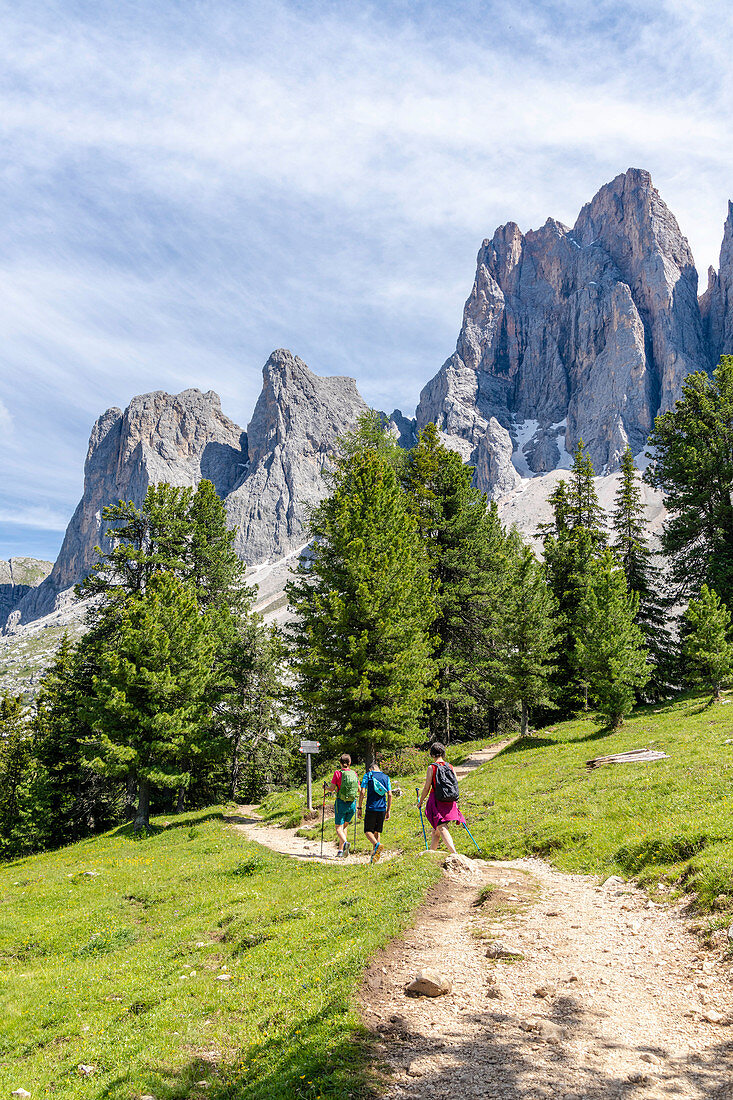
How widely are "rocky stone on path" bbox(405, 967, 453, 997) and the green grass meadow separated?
0.63 metres

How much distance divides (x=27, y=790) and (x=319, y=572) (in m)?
26.9

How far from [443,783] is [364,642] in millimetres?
10836

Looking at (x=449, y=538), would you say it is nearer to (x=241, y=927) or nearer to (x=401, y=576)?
(x=401, y=576)

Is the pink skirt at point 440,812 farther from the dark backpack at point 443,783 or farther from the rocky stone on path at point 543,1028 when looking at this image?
the rocky stone on path at point 543,1028

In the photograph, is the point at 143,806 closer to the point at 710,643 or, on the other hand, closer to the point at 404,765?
the point at 404,765

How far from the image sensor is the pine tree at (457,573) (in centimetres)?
3050

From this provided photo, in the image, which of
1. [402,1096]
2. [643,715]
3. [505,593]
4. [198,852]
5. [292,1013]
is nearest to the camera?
[402,1096]

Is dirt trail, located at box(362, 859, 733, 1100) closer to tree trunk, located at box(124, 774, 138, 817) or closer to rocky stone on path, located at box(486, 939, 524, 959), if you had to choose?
rocky stone on path, located at box(486, 939, 524, 959)

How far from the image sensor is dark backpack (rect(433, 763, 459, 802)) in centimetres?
1058

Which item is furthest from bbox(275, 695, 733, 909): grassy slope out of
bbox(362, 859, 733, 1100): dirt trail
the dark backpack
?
the dark backpack

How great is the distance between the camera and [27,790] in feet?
117

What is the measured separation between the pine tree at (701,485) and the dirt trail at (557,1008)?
3260 cm

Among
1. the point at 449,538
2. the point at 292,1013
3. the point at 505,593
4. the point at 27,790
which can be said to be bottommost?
the point at 27,790

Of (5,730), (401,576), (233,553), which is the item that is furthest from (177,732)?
(5,730)
